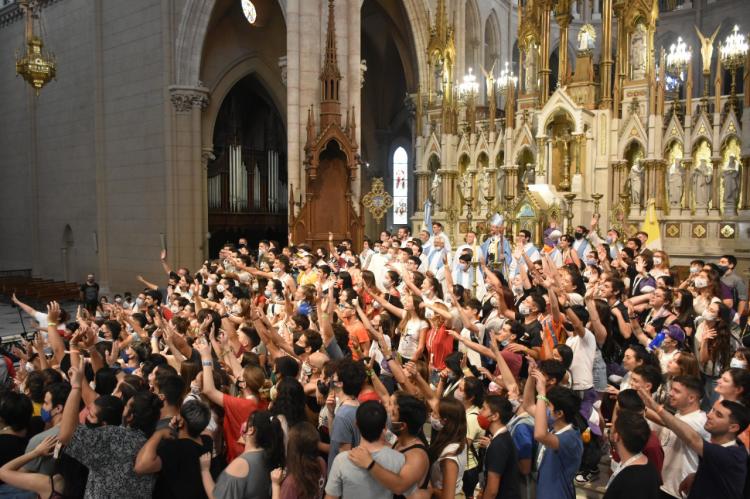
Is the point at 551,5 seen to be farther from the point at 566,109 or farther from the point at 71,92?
the point at 71,92

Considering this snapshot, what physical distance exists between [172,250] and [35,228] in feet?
36.0

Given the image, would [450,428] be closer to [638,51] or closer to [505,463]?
[505,463]

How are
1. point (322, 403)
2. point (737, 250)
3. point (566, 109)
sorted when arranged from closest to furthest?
point (322, 403), point (737, 250), point (566, 109)

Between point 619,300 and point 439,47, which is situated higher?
point 439,47

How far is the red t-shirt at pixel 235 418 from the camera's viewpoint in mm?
4672

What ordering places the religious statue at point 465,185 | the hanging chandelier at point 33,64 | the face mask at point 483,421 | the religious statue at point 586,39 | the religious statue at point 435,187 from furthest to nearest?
the religious statue at point 435,187 < the religious statue at point 465,185 < the religious statue at point 586,39 < the hanging chandelier at point 33,64 < the face mask at point 483,421

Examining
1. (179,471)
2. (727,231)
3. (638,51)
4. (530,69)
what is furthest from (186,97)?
(179,471)

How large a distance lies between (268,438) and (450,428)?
3.68 ft

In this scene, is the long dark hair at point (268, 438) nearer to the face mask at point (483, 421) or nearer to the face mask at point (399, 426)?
the face mask at point (399, 426)

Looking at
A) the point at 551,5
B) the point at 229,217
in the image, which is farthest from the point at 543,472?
the point at 229,217

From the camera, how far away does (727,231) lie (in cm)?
1515

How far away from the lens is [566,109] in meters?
17.2

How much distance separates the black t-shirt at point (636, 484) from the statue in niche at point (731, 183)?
13.8m

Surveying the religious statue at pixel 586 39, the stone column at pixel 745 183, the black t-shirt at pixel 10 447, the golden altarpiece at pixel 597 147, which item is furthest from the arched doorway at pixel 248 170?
the black t-shirt at pixel 10 447
